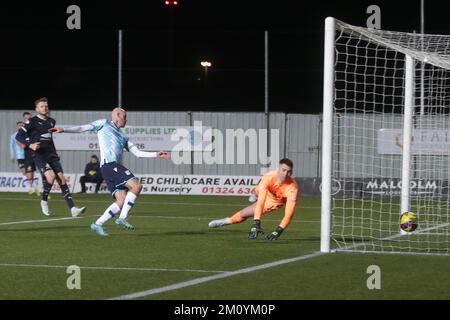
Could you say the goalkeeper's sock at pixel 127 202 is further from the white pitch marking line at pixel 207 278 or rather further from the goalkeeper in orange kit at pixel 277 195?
the white pitch marking line at pixel 207 278

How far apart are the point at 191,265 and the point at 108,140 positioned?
15.8ft

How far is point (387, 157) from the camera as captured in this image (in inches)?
1316

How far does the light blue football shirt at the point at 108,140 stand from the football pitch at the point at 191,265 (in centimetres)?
125

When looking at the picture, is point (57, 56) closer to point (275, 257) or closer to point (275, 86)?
point (275, 86)

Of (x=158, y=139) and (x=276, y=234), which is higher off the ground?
(x=158, y=139)

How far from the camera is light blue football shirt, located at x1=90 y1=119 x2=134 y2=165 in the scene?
16.5m

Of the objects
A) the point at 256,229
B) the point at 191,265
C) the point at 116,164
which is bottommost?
the point at 191,265

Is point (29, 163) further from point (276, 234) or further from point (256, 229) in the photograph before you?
point (276, 234)

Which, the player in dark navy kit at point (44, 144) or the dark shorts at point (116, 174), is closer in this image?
the dark shorts at point (116, 174)

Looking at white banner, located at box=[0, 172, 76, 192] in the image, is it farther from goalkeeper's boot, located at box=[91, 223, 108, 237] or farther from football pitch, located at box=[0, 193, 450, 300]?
goalkeeper's boot, located at box=[91, 223, 108, 237]

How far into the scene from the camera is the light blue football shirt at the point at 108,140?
16.5m

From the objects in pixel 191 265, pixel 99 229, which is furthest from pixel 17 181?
pixel 191 265

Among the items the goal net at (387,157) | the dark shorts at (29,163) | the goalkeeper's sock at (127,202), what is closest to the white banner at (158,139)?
the dark shorts at (29,163)
